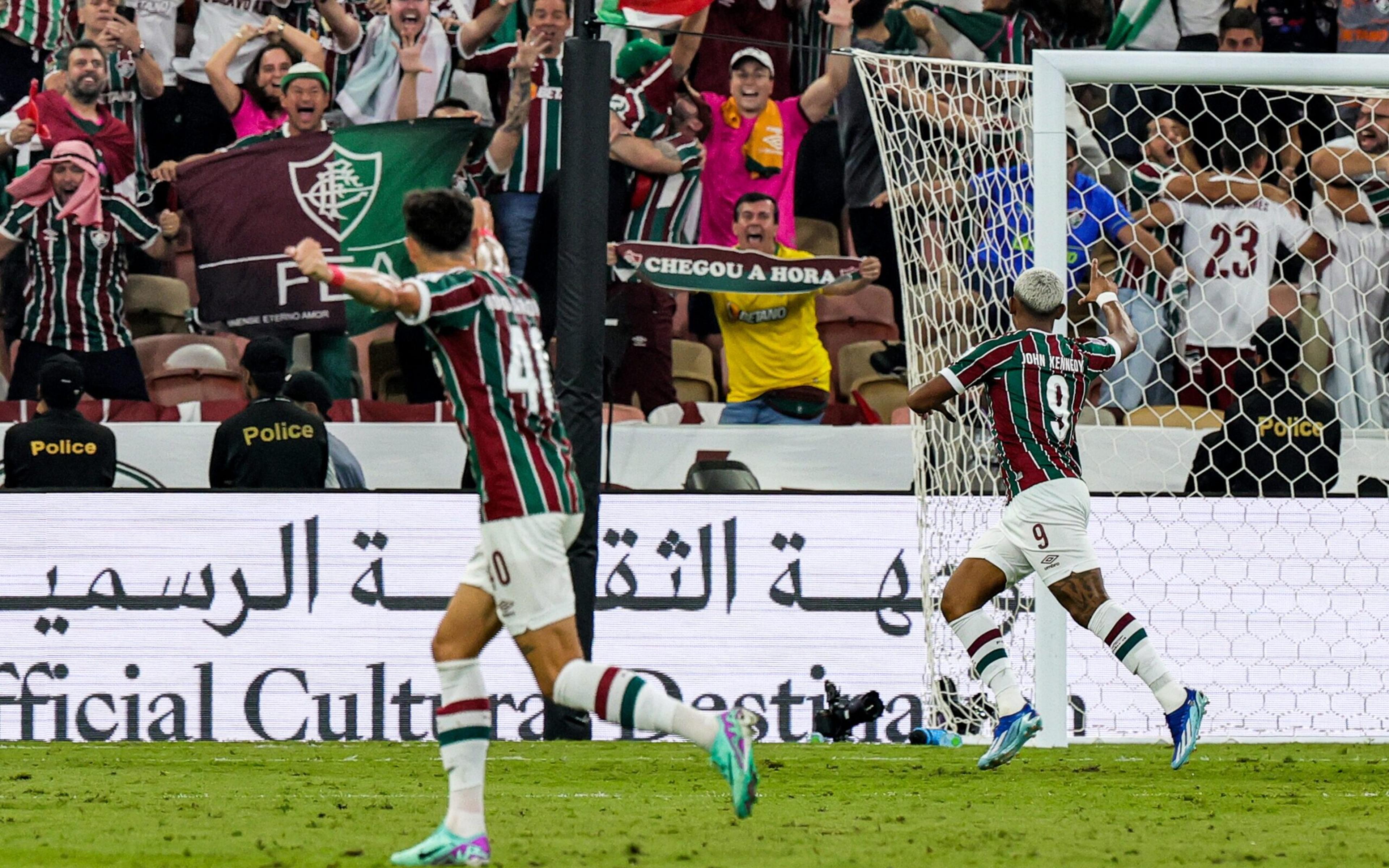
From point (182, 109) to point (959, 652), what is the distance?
6.35 m

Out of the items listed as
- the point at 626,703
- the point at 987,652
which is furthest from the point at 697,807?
the point at 987,652

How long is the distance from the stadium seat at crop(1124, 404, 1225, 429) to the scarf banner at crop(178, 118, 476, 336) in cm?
438

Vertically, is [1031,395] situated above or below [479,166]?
below

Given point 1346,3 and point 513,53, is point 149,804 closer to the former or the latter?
point 513,53

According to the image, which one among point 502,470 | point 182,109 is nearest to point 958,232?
point 502,470

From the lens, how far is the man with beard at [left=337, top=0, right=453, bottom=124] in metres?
12.1

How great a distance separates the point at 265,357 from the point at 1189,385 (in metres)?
5.41

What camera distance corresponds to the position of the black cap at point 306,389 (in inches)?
404

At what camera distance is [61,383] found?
32.7ft

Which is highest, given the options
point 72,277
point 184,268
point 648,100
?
point 648,100

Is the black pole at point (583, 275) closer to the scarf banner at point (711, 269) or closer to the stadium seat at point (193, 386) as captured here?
the scarf banner at point (711, 269)

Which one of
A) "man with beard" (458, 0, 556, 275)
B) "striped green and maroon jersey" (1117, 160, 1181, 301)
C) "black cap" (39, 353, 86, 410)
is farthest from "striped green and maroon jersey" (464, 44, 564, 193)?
"striped green and maroon jersey" (1117, 160, 1181, 301)

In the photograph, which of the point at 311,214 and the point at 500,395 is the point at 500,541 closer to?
the point at 500,395

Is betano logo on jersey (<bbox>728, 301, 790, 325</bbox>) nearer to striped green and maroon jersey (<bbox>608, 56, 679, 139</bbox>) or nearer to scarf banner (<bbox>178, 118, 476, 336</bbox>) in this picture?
striped green and maroon jersey (<bbox>608, 56, 679, 139</bbox>)
